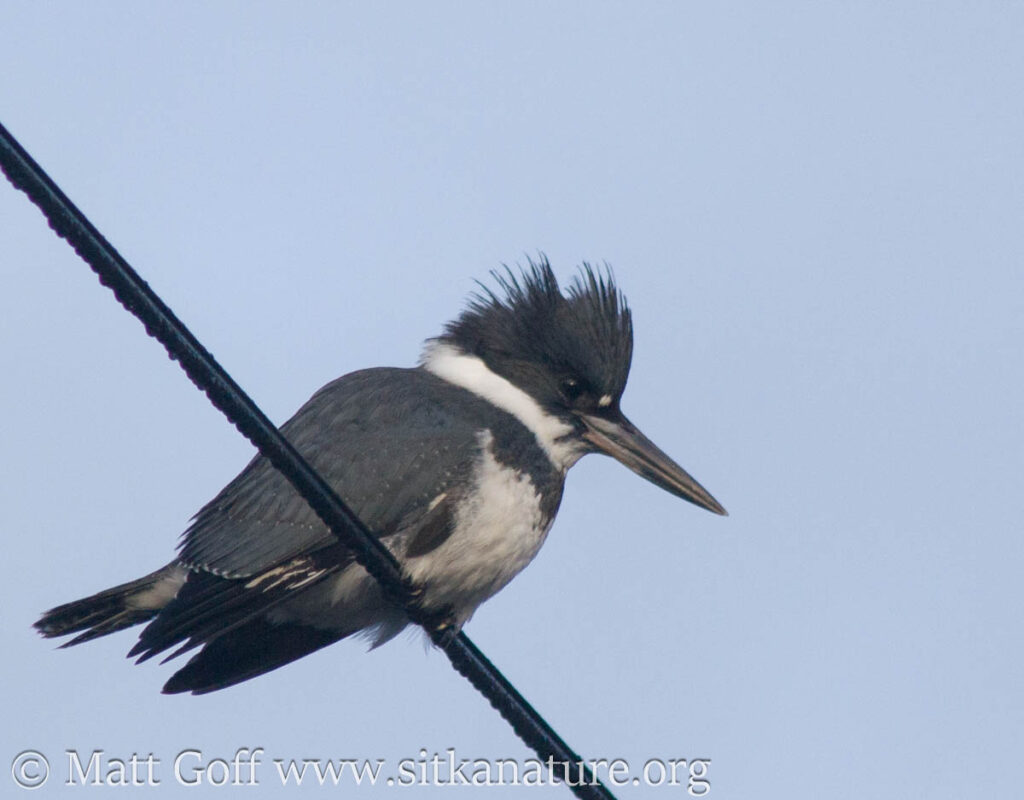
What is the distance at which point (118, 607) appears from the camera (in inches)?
158

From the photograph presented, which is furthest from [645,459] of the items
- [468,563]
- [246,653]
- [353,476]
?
[246,653]

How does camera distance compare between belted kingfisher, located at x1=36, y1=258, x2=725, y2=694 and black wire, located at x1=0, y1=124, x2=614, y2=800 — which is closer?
black wire, located at x1=0, y1=124, x2=614, y2=800

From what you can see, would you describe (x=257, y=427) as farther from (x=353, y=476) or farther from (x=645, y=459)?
(x=645, y=459)

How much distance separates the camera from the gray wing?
3820mm

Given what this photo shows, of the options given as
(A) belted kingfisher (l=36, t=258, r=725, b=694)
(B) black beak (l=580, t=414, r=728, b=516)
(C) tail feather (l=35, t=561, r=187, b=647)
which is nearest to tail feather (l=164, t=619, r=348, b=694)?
(A) belted kingfisher (l=36, t=258, r=725, b=694)

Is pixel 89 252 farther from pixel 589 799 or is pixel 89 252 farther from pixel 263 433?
pixel 589 799

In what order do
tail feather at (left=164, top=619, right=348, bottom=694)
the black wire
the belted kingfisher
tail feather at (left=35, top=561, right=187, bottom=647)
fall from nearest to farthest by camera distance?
the black wire
the belted kingfisher
tail feather at (left=35, top=561, right=187, bottom=647)
tail feather at (left=164, top=619, right=348, bottom=694)

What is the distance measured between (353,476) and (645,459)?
966 mm

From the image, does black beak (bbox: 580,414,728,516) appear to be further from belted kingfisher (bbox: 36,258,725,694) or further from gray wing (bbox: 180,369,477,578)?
gray wing (bbox: 180,369,477,578)

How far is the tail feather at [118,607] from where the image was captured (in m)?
3.92

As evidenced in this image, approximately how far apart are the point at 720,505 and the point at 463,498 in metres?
0.96

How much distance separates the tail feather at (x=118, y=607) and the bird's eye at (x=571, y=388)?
49.2 inches

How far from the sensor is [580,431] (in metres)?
4.42

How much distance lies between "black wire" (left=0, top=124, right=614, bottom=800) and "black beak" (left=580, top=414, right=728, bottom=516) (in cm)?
137
